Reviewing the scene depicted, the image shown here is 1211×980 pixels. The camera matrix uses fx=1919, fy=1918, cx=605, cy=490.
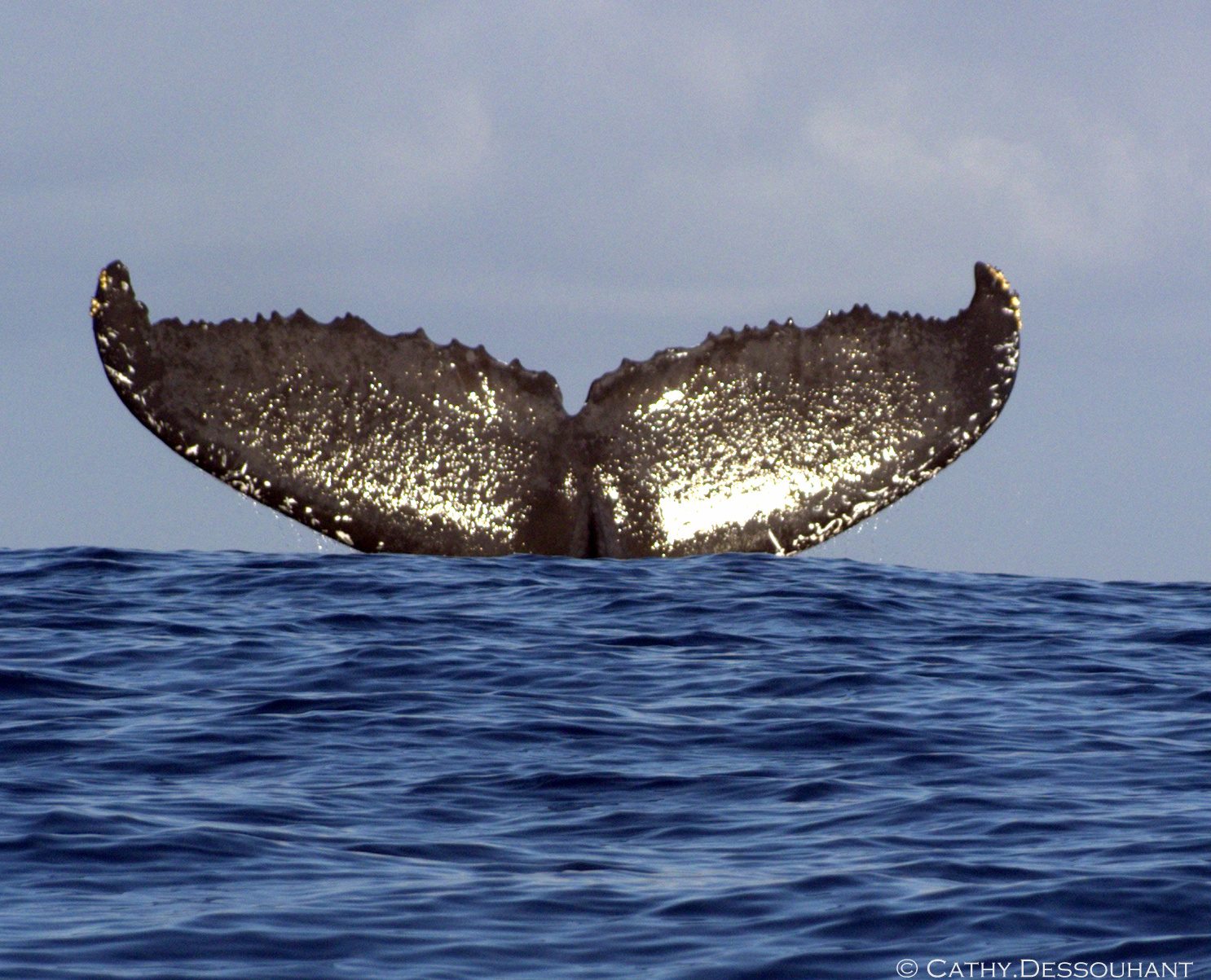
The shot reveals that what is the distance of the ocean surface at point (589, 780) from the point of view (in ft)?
21.6

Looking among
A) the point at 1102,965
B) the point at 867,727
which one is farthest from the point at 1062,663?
the point at 1102,965

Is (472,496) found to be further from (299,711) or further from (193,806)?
(193,806)

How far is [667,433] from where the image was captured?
11.6 m

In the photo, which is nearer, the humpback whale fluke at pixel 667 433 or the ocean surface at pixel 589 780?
the ocean surface at pixel 589 780

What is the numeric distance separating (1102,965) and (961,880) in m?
0.94

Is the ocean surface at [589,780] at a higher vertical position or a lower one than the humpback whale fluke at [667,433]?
lower

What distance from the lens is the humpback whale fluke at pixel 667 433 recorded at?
11383 mm

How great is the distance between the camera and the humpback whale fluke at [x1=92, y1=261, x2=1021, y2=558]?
37.3ft

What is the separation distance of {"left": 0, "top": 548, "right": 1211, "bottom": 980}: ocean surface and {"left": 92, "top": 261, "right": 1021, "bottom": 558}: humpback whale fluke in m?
0.81

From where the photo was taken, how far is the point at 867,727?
9.95 metres

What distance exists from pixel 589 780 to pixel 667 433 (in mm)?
3303

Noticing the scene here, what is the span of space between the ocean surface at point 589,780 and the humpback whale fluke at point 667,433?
81cm

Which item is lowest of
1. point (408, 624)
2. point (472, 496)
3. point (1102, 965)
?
point (1102, 965)

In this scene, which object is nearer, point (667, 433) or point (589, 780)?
point (589, 780)
